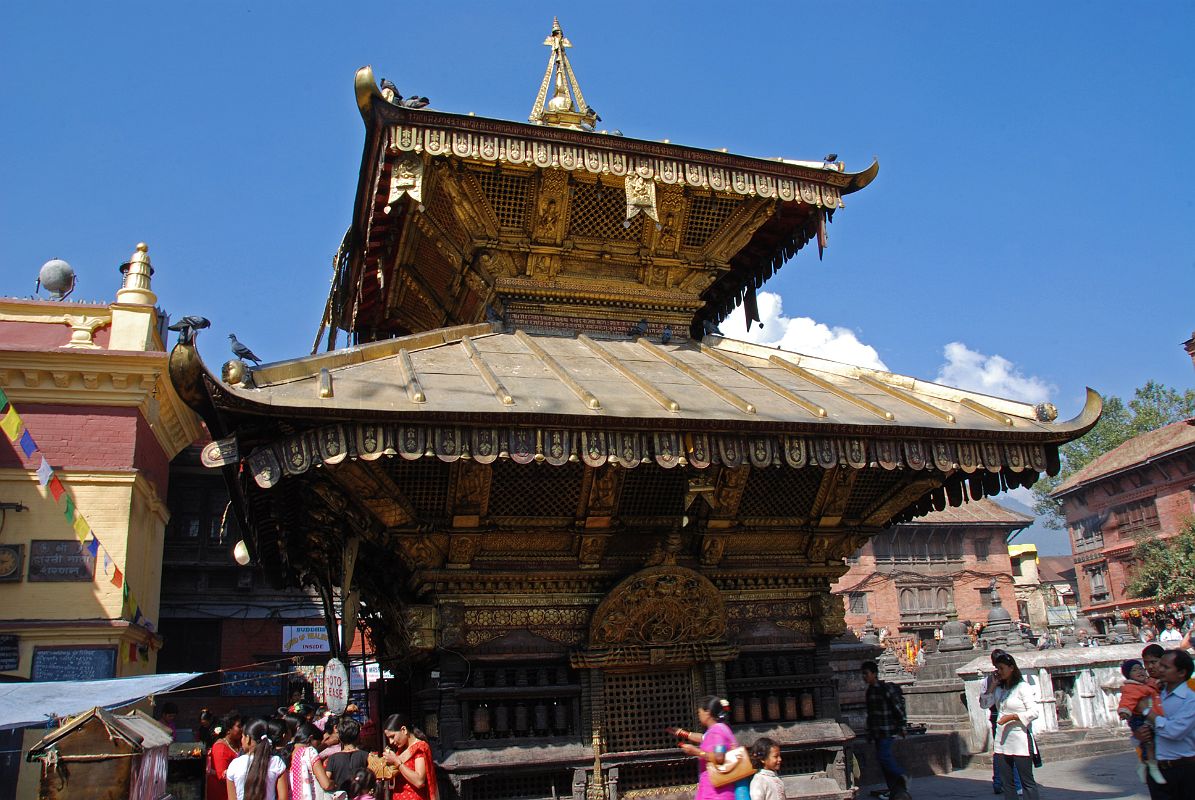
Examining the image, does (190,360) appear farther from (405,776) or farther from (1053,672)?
(1053,672)

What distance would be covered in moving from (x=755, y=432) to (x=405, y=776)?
3667mm

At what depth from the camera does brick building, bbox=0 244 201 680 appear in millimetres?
15703

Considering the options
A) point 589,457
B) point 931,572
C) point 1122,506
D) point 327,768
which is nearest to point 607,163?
point 589,457

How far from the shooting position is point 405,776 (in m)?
6.96

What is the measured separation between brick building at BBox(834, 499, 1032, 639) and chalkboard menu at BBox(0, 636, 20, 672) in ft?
127

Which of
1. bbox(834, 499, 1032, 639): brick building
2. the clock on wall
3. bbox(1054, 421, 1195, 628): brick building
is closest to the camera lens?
the clock on wall

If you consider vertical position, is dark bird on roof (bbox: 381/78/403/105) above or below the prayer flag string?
above

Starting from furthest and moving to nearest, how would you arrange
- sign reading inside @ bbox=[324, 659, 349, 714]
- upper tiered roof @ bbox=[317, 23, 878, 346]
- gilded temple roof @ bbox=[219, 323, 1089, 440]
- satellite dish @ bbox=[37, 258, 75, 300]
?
satellite dish @ bbox=[37, 258, 75, 300], sign reading inside @ bbox=[324, 659, 349, 714], upper tiered roof @ bbox=[317, 23, 878, 346], gilded temple roof @ bbox=[219, 323, 1089, 440]

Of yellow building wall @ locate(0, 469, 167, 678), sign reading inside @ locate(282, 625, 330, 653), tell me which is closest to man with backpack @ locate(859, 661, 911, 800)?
yellow building wall @ locate(0, 469, 167, 678)

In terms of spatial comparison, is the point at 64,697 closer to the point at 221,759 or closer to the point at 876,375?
the point at 221,759

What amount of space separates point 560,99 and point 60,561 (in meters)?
11.9

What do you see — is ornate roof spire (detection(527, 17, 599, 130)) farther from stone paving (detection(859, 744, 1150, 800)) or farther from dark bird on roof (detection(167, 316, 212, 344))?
stone paving (detection(859, 744, 1150, 800))

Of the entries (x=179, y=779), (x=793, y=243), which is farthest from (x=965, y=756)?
(x=179, y=779)

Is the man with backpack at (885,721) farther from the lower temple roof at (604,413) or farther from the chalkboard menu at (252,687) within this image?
the chalkboard menu at (252,687)
